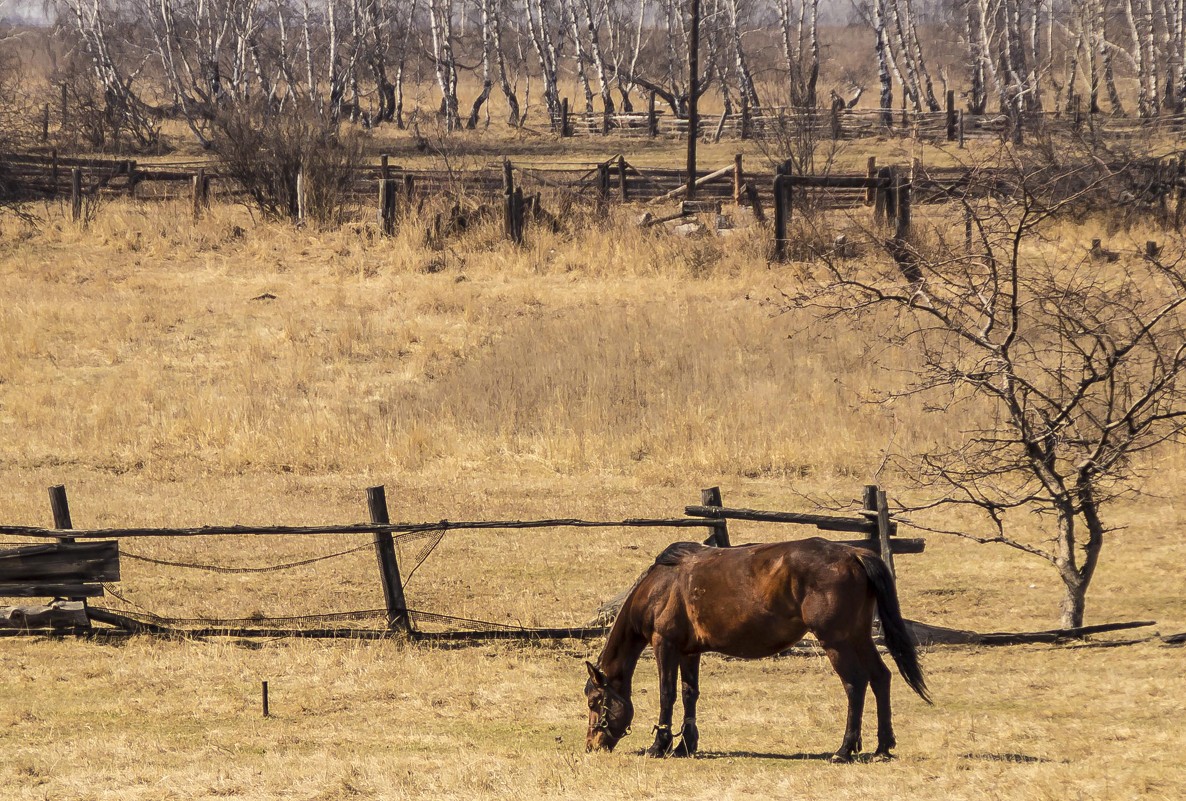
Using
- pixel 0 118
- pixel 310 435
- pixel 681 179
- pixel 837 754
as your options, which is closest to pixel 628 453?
pixel 310 435

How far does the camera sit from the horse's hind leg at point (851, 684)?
754cm

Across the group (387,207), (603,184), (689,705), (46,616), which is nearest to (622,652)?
(689,705)

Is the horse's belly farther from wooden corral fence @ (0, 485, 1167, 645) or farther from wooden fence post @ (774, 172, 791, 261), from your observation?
wooden fence post @ (774, 172, 791, 261)

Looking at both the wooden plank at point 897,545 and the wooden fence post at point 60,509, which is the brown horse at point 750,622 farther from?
the wooden fence post at point 60,509

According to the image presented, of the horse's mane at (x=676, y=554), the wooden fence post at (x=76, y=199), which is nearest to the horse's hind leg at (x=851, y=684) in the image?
the horse's mane at (x=676, y=554)

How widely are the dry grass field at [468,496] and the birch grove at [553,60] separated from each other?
1361 cm

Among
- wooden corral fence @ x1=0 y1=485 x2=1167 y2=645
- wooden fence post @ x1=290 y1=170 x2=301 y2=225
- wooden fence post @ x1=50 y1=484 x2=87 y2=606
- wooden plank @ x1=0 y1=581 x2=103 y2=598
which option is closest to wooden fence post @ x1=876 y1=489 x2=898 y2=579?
wooden corral fence @ x1=0 y1=485 x2=1167 y2=645

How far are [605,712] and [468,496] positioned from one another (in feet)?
26.8

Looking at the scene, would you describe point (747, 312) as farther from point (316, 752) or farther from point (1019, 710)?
point (316, 752)

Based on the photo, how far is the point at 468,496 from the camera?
625 inches

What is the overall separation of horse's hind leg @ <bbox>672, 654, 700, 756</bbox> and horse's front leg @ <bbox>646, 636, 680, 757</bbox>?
3.3 inches

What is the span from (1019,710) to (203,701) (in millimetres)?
5654

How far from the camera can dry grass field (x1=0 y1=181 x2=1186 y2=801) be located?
25.8 feet

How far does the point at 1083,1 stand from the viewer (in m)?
48.9
